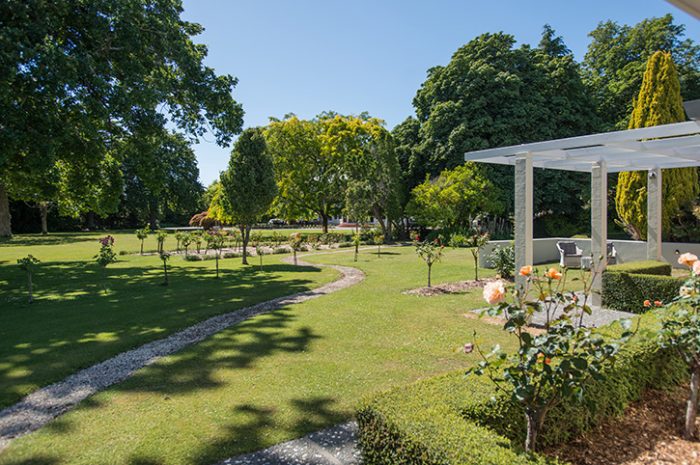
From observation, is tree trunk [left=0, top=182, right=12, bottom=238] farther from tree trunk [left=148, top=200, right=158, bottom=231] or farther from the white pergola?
tree trunk [left=148, top=200, right=158, bottom=231]

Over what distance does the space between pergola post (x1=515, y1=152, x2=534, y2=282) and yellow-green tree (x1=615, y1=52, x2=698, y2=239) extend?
379 inches

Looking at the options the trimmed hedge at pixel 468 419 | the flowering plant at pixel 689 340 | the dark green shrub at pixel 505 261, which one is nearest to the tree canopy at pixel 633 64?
the dark green shrub at pixel 505 261

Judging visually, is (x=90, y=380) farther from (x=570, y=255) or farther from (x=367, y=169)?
(x=367, y=169)

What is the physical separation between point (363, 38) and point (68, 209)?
71.9ft

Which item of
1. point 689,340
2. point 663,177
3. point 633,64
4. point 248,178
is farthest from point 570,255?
point 633,64

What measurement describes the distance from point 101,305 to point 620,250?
16.9 metres

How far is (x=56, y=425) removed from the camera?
4.11 metres

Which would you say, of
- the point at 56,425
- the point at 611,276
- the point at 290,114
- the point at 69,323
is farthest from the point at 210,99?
the point at 290,114

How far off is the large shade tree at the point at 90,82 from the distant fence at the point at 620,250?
1092cm

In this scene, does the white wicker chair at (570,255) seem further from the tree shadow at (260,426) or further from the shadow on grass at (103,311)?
the tree shadow at (260,426)

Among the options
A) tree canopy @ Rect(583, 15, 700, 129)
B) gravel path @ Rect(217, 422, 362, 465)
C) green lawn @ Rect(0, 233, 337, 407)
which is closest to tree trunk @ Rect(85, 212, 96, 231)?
green lawn @ Rect(0, 233, 337, 407)

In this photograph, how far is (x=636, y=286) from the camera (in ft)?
25.7

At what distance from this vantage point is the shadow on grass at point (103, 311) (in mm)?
5945

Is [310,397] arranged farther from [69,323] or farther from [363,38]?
[363,38]
